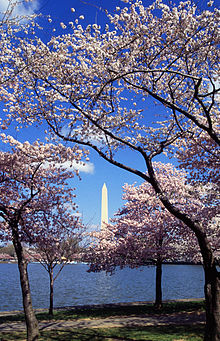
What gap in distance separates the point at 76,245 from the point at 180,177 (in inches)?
327

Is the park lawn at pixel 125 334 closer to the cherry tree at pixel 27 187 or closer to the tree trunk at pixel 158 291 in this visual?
the cherry tree at pixel 27 187

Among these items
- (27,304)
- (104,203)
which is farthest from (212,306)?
(104,203)

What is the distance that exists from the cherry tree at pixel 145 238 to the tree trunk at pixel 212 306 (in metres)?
7.75

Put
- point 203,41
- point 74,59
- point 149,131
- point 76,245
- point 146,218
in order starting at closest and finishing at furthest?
point 203,41 < point 74,59 < point 149,131 < point 146,218 < point 76,245

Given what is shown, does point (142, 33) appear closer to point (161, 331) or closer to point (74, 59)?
point (74, 59)

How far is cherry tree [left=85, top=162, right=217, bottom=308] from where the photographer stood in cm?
1656

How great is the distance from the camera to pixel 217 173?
9070mm

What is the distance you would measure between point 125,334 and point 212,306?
3725mm

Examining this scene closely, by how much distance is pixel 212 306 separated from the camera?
689 centimetres

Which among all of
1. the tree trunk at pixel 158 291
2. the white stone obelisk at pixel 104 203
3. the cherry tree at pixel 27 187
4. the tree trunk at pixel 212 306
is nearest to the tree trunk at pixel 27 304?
the cherry tree at pixel 27 187

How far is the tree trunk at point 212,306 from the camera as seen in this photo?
666 centimetres

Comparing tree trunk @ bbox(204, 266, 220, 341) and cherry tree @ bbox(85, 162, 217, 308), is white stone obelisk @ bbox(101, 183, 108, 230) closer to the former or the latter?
cherry tree @ bbox(85, 162, 217, 308)

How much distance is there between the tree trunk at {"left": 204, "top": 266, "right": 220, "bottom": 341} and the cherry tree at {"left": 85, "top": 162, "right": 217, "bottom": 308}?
775 centimetres

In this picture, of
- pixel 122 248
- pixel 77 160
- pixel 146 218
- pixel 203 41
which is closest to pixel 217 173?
pixel 203 41
